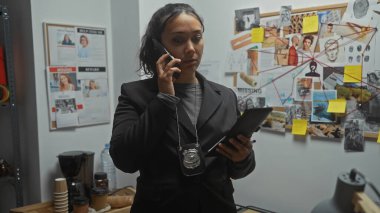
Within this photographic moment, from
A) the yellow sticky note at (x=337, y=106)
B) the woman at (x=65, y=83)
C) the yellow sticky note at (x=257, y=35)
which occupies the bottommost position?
the yellow sticky note at (x=337, y=106)

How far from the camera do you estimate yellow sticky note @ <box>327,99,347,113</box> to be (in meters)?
1.60

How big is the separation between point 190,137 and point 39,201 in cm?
148

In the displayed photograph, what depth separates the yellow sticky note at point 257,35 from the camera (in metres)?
1.91

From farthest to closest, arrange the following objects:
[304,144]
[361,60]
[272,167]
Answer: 1. [272,167]
2. [304,144]
3. [361,60]

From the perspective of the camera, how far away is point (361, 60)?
5.08 feet

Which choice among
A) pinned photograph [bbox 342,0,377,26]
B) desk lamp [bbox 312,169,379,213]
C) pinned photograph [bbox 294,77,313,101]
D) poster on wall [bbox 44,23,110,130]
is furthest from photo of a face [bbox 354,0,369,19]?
poster on wall [bbox 44,23,110,130]

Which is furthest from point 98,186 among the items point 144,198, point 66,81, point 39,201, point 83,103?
point 144,198

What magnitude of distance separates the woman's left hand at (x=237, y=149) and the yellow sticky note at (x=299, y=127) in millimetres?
833

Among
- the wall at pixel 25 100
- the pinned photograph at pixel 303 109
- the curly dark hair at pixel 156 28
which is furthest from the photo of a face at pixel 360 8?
the wall at pixel 25 100

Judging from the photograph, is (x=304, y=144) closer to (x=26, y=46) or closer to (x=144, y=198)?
(x=144, y=198)

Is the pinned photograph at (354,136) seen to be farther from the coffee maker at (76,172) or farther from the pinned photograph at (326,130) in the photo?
the coffee maker at (76,172)

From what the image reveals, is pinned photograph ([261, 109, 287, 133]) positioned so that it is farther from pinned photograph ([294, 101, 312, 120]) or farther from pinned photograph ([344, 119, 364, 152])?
pinned photograph ([344, 119, 364, 152])

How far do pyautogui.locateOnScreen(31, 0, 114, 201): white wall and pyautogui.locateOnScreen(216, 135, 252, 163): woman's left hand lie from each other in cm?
141

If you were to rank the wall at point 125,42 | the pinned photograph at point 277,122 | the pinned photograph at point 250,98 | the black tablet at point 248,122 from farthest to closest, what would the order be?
the wall at point 125,42 < the pinned photograph at point 250,98 < the pinned photograph at point 277,122 < the black tablet at point 248,122
